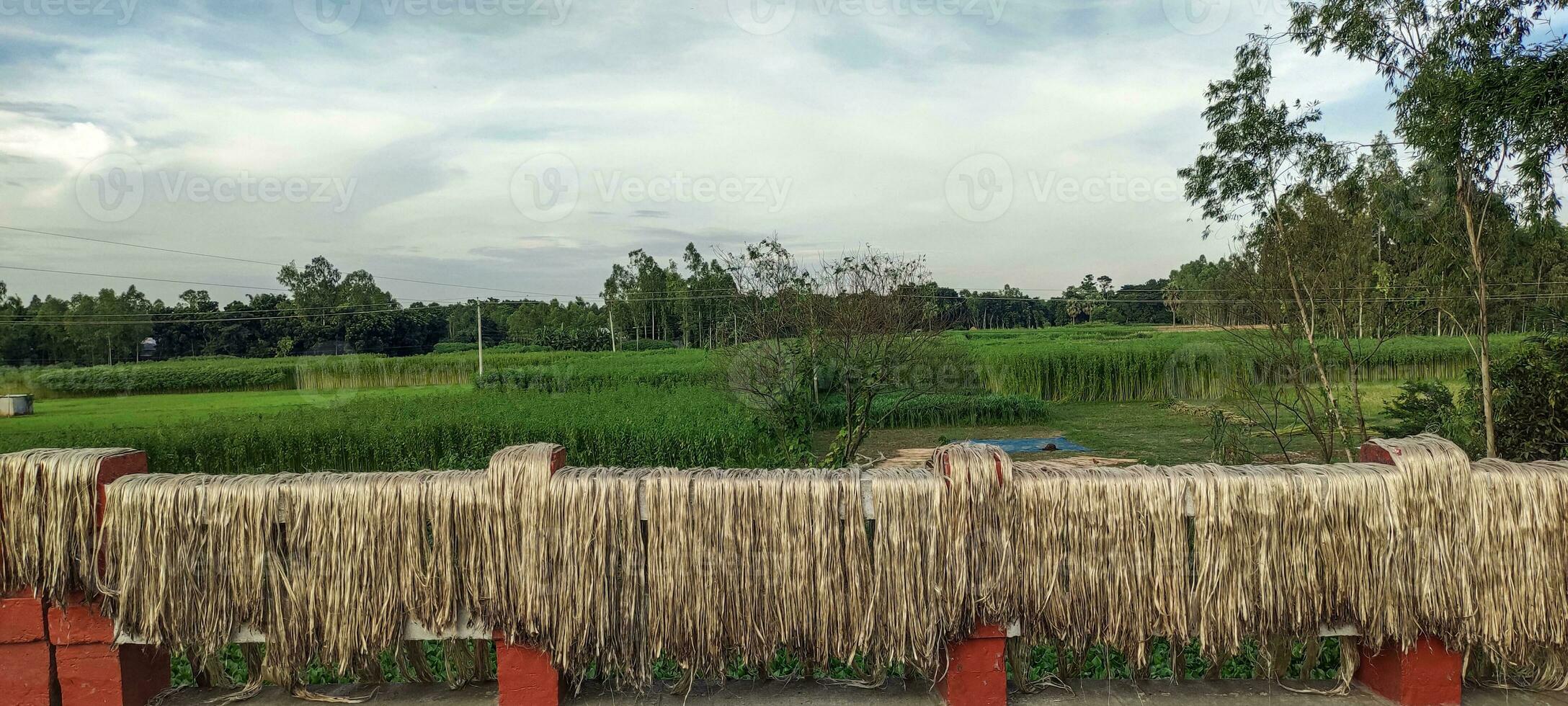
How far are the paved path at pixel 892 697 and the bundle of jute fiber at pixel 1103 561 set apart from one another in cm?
20

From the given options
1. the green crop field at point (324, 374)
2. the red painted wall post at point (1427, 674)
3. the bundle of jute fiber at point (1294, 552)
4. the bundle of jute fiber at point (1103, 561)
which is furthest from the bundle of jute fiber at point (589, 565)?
the green crop field at point (324, 374)

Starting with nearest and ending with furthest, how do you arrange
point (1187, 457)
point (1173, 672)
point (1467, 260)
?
point (1173, 672) → point (1467, 260) → point (1187, 457)

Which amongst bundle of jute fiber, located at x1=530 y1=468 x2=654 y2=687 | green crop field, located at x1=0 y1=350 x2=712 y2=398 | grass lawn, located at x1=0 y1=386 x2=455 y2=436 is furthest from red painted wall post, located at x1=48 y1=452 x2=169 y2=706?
green crop field, located at x1=0 y1=350 x2=712 y2=398

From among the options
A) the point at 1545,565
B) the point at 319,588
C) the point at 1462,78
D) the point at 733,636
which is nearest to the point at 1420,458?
the point at 1545,565

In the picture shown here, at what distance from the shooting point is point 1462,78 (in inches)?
222

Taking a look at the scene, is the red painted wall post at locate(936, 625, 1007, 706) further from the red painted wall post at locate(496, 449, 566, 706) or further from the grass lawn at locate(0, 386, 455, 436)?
the grass lawn at locate(0, 386, 455, 436)

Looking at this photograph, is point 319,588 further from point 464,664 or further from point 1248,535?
point 1248,535

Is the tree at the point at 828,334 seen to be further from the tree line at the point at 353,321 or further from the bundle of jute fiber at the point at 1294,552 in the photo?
the bundle of jute fiber at the point at 1294,552

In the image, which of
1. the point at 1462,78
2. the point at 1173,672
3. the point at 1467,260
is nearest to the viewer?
the point at 1173,672

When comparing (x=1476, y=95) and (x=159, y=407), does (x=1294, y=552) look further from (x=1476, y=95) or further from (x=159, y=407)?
(x=159, y=407)

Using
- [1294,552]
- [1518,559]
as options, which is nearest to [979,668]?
[1294,552]

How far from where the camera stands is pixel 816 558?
226 cm

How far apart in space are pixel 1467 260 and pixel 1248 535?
31.9ft

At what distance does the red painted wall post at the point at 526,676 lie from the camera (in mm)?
2279
